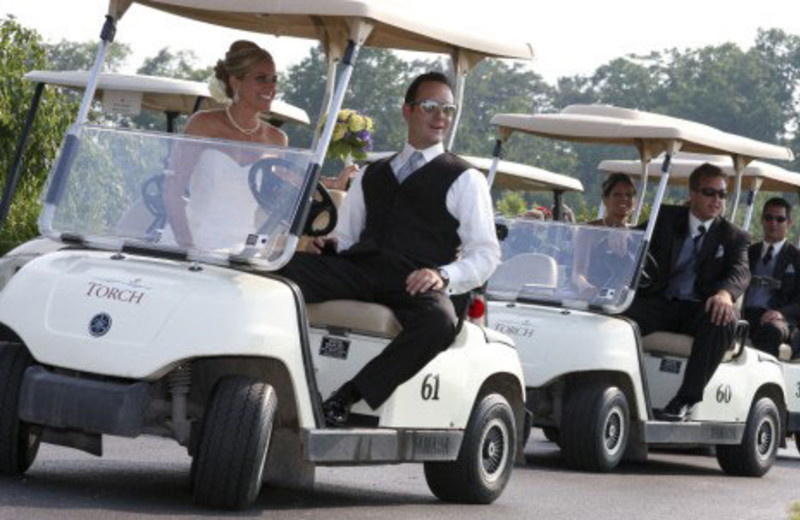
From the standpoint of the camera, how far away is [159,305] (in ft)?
28.9

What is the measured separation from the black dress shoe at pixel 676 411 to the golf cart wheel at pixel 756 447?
2.62ft

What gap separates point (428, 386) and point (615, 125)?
4732 mm

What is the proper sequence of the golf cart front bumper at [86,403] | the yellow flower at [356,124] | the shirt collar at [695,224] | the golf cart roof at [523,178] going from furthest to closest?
1. the golf cart roof at [523,178]
2. the shirt collar at [695,224]
3. the yellow flower at [356,124]
4. the golf cart front bumper at [86,403]

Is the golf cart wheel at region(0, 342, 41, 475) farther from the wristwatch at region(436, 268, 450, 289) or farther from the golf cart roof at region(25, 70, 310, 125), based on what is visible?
the golf cart roof at region(25, 70, 310, 125)

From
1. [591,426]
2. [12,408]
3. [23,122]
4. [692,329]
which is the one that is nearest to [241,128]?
[12,408]

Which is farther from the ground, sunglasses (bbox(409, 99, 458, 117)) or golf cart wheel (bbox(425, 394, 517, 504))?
sunglasses (bbox(409, 99, 458, 117))

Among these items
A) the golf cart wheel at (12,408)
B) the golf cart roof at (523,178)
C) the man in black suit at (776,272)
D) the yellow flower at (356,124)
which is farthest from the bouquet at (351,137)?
the golf cart roof at (523,178)

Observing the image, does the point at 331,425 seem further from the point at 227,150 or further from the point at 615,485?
the point at 615,485

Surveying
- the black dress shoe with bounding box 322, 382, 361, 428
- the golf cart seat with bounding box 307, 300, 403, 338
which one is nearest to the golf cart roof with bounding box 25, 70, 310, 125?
the golf cart seat with bounding box 307, 300, 403, 338

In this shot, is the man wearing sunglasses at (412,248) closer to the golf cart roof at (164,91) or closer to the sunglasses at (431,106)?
the sunglasses at (431,106)

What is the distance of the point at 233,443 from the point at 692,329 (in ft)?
20.1

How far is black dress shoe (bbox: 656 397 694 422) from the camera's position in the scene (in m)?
14.1

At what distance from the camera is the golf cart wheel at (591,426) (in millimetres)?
13344

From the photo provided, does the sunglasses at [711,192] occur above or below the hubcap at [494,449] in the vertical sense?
above
